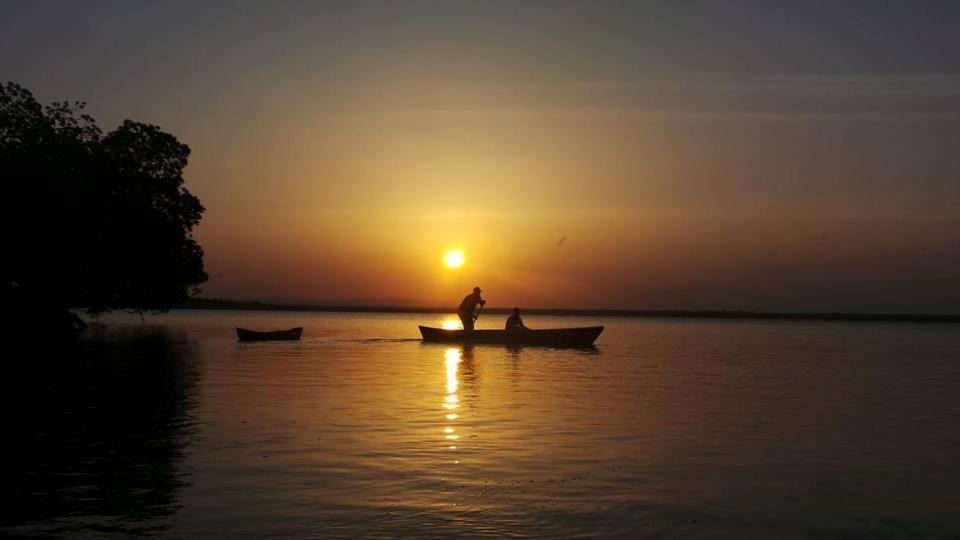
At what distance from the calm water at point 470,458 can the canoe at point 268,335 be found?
3528 cm

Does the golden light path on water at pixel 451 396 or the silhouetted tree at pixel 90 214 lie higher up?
the silhouetted tree at pixel 90 214

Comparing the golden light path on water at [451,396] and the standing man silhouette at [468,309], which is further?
the standing man silhouette at [468,309]

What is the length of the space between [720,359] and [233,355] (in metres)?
31.5

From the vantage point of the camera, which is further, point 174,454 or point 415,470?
point 174,454

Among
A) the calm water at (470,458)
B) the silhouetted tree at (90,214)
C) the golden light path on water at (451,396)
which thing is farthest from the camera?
the silhouetted tree at (90,214)

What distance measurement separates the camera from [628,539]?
11938 millimetres

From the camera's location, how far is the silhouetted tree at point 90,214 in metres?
57.2

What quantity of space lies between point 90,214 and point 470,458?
49.9 m

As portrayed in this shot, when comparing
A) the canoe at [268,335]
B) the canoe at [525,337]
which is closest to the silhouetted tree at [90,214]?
the canoe at [268,335]

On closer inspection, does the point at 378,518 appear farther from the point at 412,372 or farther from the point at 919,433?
the point at 412,372

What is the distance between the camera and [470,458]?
59.4 ft

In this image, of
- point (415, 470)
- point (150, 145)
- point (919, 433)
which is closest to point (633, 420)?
point (919, 433)

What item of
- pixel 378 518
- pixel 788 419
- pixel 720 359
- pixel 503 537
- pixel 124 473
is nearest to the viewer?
pixel 503 537

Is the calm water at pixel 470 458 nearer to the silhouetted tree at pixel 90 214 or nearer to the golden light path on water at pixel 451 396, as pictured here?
the golden light path on water at pixel 451 396
